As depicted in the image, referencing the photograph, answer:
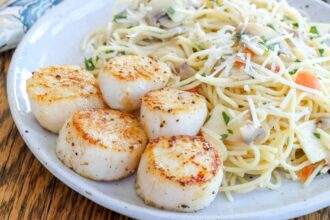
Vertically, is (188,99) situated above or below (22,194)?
above

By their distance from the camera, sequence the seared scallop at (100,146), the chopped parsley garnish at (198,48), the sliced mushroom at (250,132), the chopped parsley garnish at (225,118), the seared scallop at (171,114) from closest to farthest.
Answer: the seared scallop at (100,146) < the seared scallop at (171,114) < the sliced mushroom at (250,132) < the chopped parsley garnish at (225,118) < the chopped parsley garnish at (198,48)

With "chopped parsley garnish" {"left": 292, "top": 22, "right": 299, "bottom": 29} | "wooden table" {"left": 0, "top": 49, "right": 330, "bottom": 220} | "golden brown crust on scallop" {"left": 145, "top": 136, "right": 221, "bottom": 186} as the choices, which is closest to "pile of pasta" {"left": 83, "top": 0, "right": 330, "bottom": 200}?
"chopped parsley garnish" {"left": 292, "top": 22, "right": 299, "bottom": 29}

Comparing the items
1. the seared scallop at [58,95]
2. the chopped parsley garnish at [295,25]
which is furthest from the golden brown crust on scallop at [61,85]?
the chopped parsley garnish at [295,25]

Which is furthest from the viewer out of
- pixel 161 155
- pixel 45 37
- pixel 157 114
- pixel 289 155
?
pixel 45 37

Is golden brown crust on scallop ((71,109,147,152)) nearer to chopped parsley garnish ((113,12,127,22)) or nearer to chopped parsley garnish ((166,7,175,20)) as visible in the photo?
chopped parsley garnish ((166,7,175,20))

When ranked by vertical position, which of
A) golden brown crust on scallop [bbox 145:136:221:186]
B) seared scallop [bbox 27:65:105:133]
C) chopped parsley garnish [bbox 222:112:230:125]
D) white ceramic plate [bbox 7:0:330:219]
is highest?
golden brown crust on scallop [bbox 145:136:221:186]

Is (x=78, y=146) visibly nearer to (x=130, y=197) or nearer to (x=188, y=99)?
(x=130, y=197)

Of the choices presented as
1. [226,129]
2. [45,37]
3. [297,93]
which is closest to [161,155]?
[226,129]

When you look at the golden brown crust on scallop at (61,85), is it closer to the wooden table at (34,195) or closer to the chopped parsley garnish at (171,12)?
the wooden table at (34,195)
